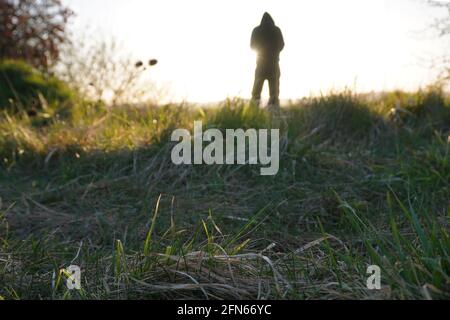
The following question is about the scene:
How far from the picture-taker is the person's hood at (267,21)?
3.02 metres

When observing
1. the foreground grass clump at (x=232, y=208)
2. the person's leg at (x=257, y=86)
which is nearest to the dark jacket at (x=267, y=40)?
the person's leg at (x=257, y=86)

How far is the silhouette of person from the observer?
3094 millimetres

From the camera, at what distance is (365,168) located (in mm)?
3348

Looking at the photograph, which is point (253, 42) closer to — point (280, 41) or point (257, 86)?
point (280, 41)

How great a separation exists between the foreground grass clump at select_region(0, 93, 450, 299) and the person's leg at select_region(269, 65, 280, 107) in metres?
0.14

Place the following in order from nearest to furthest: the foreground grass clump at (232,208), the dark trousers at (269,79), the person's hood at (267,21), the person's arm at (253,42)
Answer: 1. the foreground grass clump at (232,208)
2. the person's hood at (267,21)
3. the person's arm at (253,42)
4. the dark trousers at (269,79)

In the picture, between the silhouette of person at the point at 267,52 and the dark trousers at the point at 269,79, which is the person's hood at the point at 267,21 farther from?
the dark trousers at the point at 269,79

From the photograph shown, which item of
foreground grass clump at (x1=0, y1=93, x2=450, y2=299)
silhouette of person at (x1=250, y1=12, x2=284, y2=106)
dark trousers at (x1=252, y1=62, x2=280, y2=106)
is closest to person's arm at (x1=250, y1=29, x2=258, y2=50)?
silhouette of person at (x1=250, y1=12, x2=284, y2=106)

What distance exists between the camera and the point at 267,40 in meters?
3.13

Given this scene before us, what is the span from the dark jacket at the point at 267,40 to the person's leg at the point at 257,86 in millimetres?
124

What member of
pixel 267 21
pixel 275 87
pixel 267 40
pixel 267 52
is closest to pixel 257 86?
pixel 275 87

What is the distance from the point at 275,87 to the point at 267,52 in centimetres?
32
